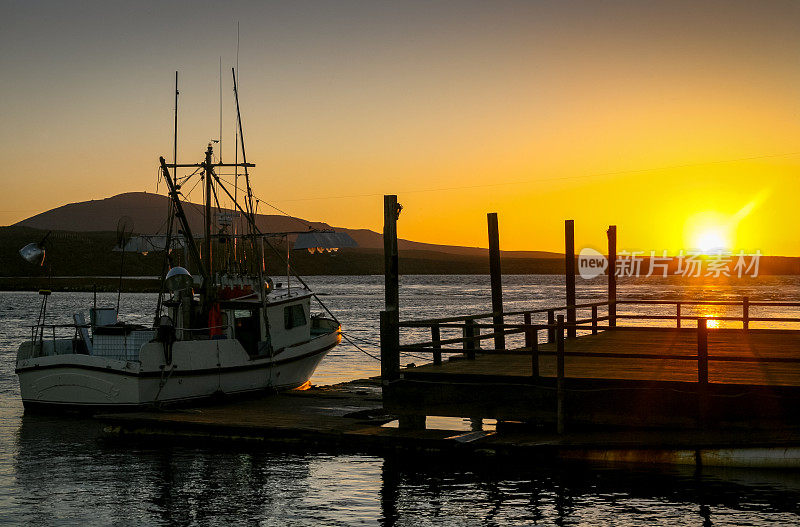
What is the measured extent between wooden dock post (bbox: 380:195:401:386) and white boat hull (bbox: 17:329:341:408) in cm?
645

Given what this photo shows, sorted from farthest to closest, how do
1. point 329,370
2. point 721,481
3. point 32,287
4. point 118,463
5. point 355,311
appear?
point 32,287 → point 355,311 → point 329,370 → point 118,463 → point 721,481

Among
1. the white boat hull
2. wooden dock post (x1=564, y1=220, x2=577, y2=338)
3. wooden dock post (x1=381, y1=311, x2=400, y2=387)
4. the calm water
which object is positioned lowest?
the calm water

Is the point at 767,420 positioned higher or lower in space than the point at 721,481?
higher

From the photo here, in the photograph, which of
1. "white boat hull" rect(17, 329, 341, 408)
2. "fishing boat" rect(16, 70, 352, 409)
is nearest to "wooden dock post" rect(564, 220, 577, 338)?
"fishing boat" rect(16, 70, 352, 409)

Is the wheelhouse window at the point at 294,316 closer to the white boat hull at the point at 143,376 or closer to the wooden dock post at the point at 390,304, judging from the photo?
the white boat hull at the point at 143,376

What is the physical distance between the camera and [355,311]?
322 ft

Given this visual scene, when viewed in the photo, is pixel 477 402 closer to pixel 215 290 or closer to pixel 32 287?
pixel 215 290

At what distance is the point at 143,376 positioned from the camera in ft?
76.6

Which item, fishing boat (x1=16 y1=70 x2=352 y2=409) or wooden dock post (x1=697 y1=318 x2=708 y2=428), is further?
fishing boat (x1=16 y1=70 x2=352 y2=409)

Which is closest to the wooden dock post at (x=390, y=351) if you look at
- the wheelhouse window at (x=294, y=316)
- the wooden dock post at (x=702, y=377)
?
the wooden dock post at (x=702, y=377)

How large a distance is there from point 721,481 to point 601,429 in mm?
2359

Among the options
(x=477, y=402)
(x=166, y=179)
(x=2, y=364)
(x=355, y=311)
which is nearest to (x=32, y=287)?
(x=355, y=311)

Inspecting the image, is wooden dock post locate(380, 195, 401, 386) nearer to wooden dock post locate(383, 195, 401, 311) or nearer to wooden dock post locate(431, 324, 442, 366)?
wooden dock post locate(383, 195, 401, 311)

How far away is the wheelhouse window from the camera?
27.8 meters
